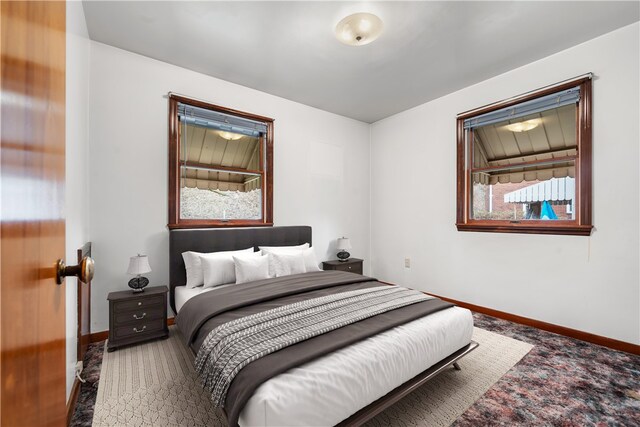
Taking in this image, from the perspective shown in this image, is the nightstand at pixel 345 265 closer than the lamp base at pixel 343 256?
Yes

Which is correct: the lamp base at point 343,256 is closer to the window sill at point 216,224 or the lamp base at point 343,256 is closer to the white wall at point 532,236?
the white wall at point 532,236

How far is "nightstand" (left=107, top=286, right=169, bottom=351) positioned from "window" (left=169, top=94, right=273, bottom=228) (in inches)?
31.2

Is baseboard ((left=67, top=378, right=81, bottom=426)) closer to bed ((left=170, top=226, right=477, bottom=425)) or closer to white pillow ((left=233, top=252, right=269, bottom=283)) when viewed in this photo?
bed ((left=170, top=226, right=477, bottom=425))

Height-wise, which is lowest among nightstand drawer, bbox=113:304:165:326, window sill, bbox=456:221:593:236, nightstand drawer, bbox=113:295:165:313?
nightstand drawer, bbox=113:304:165:326

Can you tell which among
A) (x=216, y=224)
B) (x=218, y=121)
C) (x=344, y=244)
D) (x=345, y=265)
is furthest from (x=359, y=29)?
(x=345, y=265)

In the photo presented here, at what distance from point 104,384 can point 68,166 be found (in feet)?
5.11

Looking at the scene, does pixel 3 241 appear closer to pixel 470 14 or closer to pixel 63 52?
pixel 63 52

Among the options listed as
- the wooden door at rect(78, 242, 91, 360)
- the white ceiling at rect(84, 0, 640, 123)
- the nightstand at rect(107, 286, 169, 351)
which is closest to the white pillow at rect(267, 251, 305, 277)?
the nightstand at rect(107, 286, 169, 351)

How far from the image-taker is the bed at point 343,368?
1259 millimetres

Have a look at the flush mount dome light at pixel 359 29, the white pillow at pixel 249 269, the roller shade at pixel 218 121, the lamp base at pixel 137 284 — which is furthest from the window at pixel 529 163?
the lamp base at pixel 137 284

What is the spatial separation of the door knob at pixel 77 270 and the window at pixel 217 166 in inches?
101

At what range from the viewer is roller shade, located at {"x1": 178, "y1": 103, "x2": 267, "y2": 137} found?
329cm

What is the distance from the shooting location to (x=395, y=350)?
163 cm

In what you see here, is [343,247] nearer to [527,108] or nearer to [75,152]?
[527,108]
